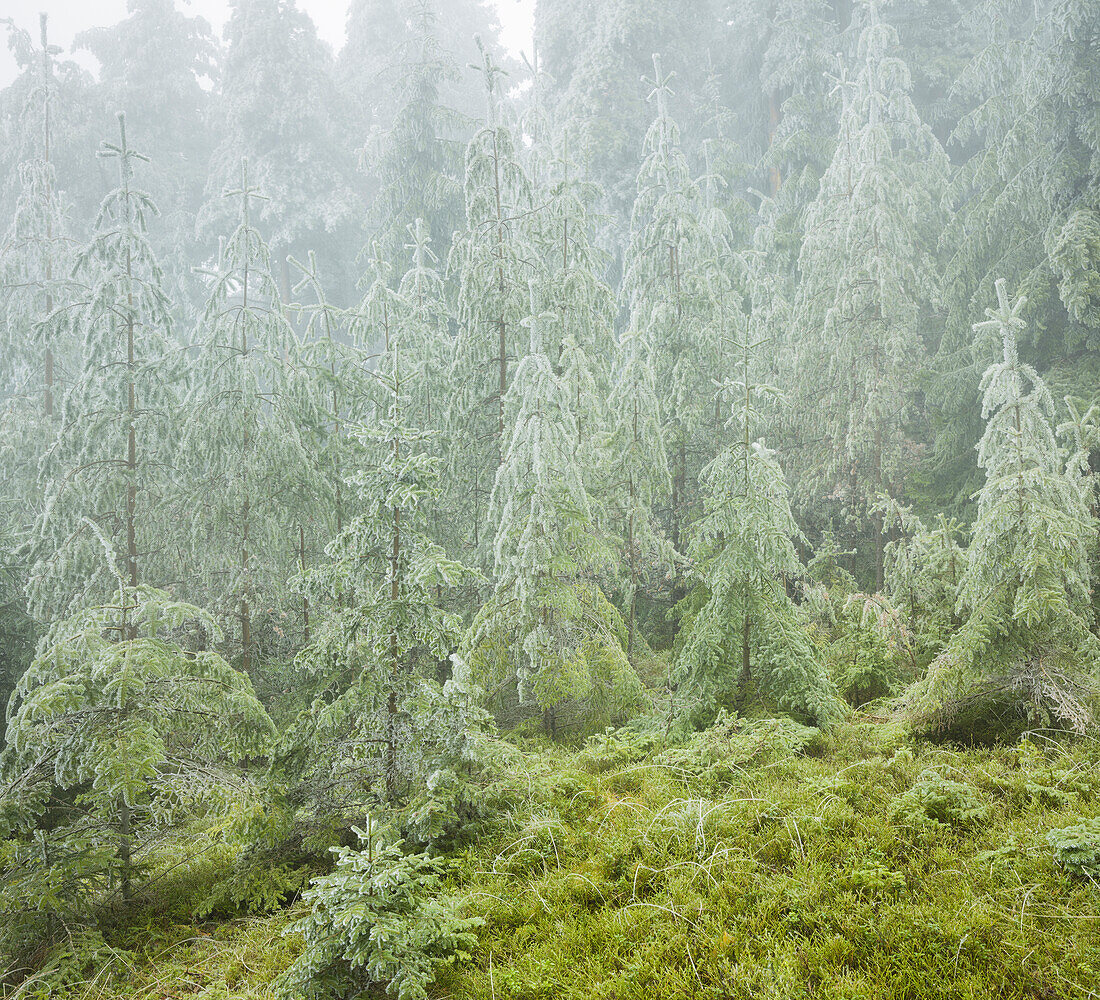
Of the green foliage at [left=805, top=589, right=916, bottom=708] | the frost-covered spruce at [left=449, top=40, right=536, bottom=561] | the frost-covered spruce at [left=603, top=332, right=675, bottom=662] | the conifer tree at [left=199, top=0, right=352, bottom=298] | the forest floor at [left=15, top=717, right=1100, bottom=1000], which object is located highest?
the conifer tree at [left=199, top=0, right=352, bottom=298]

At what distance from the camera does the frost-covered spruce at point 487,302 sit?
24.9 feet

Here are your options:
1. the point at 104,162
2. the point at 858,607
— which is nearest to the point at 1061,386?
the point at 858,607

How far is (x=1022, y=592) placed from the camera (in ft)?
15.5

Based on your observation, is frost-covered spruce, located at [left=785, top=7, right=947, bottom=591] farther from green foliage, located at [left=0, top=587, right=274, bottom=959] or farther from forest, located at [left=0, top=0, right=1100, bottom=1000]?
green foliage, located at [left=0, top=587, right=274, bottom=959]

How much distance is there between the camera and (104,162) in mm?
19391

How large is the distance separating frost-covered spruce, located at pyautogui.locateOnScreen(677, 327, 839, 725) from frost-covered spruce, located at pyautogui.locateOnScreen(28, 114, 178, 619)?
5.66 meters

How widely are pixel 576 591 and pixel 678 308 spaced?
184 inches

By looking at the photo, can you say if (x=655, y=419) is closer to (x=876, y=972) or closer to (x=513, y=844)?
(x=513, y=844)

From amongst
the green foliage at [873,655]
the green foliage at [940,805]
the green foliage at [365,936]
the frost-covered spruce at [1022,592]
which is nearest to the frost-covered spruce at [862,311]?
the green foliage at [873,655]

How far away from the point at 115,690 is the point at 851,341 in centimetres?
991

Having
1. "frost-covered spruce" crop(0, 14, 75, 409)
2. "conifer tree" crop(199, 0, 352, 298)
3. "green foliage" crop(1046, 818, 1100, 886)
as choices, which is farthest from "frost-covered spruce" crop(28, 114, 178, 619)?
"conifer tree" crop(199, 0, 352, 298)

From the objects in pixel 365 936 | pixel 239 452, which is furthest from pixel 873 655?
pixel 239 452

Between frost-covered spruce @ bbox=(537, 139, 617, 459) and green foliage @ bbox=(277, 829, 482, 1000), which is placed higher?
frost-covered spruce @ bbox=(537, 139, 617, 459)

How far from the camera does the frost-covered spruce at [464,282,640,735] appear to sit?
606cm
